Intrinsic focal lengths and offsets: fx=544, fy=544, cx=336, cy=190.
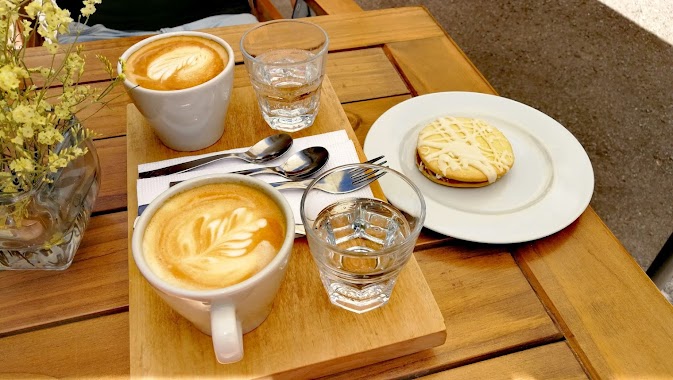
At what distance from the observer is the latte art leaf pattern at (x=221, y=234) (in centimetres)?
57

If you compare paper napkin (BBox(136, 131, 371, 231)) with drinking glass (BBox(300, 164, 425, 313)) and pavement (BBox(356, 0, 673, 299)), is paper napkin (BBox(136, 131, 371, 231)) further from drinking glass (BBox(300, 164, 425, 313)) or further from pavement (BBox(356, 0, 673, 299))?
pavement (BBox(356, 0, 673, 299))

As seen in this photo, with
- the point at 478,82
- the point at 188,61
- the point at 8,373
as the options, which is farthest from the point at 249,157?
the point at 478,82

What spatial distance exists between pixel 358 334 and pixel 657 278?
877mm

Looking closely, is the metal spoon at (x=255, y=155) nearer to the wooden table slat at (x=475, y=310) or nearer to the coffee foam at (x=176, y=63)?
the coffee foam at (x=176, y=63)

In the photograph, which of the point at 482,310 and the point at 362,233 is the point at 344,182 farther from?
the point at 482,310

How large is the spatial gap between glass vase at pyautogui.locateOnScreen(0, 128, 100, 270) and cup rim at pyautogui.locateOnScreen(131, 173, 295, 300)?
13 centimetres

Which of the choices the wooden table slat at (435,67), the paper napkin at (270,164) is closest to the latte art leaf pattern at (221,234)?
the paper napkin at (270,164)

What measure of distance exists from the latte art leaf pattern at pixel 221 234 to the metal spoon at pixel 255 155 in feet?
0.67

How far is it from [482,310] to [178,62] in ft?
1.83

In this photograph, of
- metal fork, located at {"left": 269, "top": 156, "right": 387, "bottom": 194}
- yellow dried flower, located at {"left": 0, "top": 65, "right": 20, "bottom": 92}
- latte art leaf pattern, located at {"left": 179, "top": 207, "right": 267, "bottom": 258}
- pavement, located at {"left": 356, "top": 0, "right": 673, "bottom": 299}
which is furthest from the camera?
pavement, located at {"left": 356, "top": 0, "right": 673, "bottom": 299}

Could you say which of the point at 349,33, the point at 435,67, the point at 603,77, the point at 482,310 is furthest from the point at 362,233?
the point at 603,77

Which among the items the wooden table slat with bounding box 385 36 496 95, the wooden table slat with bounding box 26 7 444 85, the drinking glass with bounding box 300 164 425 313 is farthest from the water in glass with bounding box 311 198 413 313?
the wooden table slat with bounding box 26 7 444 85

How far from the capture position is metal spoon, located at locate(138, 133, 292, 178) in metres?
0.78

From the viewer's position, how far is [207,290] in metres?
0.51
